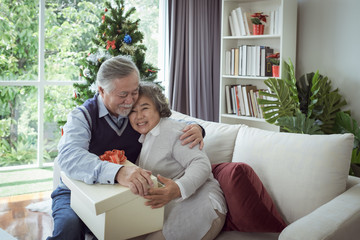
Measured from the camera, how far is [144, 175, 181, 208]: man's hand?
1.52 meters

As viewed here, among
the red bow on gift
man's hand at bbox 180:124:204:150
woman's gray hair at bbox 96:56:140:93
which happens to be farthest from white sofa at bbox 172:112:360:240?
woman's gray hair at bbox 96:56:140:93

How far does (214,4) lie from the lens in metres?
4.64

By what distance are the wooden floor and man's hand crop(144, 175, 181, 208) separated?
152 centimetres

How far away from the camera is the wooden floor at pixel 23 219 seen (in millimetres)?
2777

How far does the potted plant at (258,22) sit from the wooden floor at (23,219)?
8.57ft

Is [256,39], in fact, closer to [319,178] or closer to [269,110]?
[269,110]

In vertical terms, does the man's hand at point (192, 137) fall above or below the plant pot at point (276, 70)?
below

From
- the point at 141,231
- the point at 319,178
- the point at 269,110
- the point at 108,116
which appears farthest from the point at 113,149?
the point at 269,110

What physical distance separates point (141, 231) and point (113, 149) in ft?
1.69

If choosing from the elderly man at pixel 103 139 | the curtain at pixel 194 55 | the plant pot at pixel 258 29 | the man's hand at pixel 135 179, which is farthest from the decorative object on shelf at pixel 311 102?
the man's hand at pixel 135 179

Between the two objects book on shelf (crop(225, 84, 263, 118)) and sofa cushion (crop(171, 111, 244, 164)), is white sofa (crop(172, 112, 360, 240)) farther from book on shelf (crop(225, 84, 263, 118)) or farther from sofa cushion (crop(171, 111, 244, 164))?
book on shelf (crop(225, 84, 263, 118))

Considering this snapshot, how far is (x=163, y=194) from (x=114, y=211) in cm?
22

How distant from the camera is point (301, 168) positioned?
1748 millimetres

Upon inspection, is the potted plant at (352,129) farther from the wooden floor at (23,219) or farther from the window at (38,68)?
the window at (38,68)
